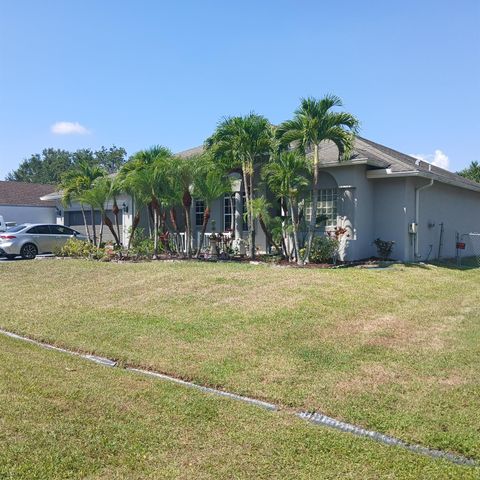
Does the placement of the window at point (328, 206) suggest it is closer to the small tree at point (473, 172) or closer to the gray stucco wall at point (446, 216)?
the gray stucco wall at point (446, 216)

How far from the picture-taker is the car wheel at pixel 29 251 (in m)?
18.9

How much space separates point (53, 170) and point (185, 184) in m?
68.0

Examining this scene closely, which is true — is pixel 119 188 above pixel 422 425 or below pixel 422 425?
above

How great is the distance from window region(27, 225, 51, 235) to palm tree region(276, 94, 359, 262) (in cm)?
1064

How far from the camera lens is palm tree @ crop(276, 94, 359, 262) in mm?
13289

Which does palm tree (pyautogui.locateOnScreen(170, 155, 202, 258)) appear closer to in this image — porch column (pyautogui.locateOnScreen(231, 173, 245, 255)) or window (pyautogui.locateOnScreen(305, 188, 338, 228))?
porch column (pyautogui.locateOnScreen(231, 173, 245, 255))

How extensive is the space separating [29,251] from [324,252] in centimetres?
1139

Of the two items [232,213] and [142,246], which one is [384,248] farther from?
[142,246]

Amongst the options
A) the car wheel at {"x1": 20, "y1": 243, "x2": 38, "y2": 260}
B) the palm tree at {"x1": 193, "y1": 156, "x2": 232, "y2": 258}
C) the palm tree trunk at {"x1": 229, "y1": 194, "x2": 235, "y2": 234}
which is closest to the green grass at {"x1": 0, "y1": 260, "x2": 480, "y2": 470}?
the palm tree at {"x1": 193, "y1": 156, "x2": 232, "y2": 258}

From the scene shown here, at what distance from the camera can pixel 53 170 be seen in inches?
A: 3046

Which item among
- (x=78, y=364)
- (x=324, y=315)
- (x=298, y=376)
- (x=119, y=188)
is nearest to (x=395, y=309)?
(x=324, y=315)

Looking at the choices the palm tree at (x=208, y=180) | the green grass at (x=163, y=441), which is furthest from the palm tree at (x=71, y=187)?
the green grass at (x=163, y=441)

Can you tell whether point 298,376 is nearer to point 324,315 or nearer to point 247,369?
point 247,369

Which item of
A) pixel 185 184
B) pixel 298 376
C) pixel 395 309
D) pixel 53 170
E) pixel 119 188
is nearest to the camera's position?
pixel 298 376
